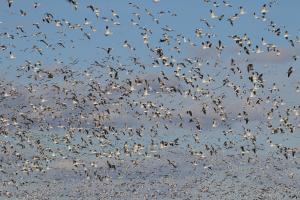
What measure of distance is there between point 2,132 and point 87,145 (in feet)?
31.2

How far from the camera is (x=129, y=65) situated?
8525 cm

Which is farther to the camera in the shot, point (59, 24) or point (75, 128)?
point (75, 128)

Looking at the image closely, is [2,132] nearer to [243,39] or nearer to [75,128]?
[75,128]

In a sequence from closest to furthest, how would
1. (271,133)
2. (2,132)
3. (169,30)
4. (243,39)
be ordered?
1. (169,30)
2. (243,39)
3. (271,133)
4. (2,132)

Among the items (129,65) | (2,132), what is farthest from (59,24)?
(2,132)

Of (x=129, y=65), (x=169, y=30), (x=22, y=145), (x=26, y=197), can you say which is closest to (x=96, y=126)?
(x=22, y=145)

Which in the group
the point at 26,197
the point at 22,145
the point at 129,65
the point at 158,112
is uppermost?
the point at 129,65

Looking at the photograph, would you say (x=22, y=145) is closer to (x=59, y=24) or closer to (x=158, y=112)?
(x=158, y=112)

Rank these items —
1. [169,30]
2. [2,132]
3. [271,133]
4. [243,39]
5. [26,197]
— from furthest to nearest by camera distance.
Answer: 1. [26,197]
2. [2,132]
3. [271,133]
4. [243,39]
5. [169,30]

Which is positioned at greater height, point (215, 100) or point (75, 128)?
point (215, 100)

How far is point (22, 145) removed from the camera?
10131 centimetres

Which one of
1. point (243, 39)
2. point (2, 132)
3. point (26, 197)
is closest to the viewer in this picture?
point (243, 39)

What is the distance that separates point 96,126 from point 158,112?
7.55 meters

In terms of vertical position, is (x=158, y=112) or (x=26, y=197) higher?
(x=158, y=112)
